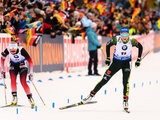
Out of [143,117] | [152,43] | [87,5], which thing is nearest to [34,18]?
[87,5]

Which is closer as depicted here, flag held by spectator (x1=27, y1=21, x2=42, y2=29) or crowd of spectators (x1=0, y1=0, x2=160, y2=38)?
crowd of spectators (x1=0, y1=0, x2=160, y2=38)

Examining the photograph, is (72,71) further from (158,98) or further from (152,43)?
(152,43)

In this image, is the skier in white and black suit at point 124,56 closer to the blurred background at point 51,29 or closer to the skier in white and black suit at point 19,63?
the skier in white and black suit at point 19,63

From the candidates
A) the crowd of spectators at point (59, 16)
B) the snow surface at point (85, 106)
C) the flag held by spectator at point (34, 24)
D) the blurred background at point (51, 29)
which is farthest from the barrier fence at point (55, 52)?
the snow surface at point (85, 106)

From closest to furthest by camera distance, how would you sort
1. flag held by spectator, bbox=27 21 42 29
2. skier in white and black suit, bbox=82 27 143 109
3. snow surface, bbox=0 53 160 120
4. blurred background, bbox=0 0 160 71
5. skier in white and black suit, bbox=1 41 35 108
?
1. snow surface, bbox=0 53 160 120
2. skier in white and black suit, bbox=82 27 143 109
3. skier in white and black suit, bbox=1 41 35 108
4. blurred background, bbox=0 0 160 71
5. flag held by spectator, bbox=27 21 42 29

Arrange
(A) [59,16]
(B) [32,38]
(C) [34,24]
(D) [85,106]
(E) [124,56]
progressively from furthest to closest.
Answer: (A) [59,16]
(C) [34,24]
(B) [32,38]
(D) [85,106]
(E) [124,56]

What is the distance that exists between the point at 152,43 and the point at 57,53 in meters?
15.1

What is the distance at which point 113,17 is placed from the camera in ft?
72.3

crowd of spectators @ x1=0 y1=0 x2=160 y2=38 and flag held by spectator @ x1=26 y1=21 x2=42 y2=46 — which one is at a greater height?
crowd of spectators @ x1=0 y1=0 x2=160 y2=38

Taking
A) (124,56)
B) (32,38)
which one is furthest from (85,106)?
(32,38)

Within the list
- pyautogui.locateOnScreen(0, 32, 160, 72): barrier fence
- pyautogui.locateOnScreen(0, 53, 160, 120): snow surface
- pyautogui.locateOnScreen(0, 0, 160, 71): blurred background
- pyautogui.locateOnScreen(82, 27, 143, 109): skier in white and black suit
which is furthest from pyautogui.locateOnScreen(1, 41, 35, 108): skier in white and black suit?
pyautogui.locateOnScreen(0, 0, 160, 71): blurred background

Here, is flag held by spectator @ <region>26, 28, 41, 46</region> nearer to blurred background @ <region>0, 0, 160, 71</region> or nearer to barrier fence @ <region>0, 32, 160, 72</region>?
blurred background @ <region>0, 0, 160, 71</region>

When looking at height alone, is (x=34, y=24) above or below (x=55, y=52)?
above

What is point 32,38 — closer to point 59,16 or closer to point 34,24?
point 34,24
